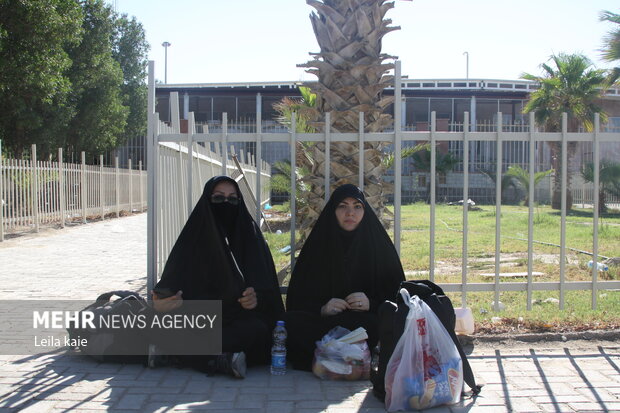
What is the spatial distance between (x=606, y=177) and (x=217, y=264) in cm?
1759

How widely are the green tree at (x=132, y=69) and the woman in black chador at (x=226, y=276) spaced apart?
22335mm

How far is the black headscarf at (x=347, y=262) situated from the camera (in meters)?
3.57

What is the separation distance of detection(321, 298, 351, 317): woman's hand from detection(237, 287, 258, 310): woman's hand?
1.61 ft

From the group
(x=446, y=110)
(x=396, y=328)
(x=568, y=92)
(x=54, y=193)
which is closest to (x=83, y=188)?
(x=54, y=193)

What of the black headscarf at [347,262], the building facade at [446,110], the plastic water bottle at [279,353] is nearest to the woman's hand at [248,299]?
the plastic water bottle at [279,353]

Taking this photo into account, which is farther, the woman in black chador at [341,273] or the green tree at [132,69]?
the green tree at [132,69]

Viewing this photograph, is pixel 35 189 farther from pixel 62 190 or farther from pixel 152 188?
pixel 152 188

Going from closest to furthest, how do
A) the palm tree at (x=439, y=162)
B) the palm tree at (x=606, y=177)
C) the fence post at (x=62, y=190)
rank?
the fence post at (x=62, y=190)
the palm tree at (x=606, y=177)
the palm tree at (x=439, y=162)

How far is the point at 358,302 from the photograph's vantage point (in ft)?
11.4

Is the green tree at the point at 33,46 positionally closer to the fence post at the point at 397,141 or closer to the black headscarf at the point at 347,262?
the fence post at the point at 397,141

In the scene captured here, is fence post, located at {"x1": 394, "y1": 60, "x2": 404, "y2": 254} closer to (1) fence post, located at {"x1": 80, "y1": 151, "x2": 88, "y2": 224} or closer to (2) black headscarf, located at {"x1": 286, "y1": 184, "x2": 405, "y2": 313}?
(2) black headscarf, located at {"x1": 286, "y1": 184, "x2": 405, "y2": 313}

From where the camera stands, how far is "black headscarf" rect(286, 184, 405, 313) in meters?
3.57

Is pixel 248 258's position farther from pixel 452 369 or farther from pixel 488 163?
pixel 488 163

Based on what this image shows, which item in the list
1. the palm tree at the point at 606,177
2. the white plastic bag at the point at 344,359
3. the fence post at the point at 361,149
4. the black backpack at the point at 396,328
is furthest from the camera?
the palm tree at the point at 606,177
